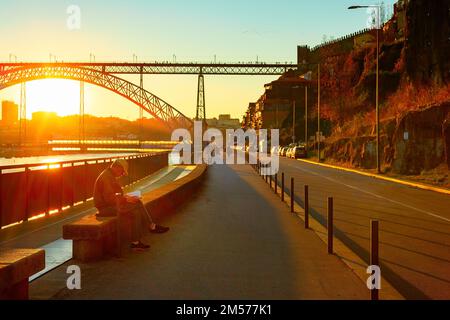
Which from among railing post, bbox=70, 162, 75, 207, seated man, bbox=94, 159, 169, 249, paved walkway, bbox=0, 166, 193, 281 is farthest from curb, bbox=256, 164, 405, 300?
railing post, bbox=70, 162, 75, 207

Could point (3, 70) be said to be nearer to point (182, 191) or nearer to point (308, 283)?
point (182, 191)

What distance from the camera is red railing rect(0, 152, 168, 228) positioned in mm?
12742

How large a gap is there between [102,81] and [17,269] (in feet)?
326

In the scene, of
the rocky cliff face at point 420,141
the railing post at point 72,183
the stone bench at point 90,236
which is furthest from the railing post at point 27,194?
the rocky cliff face at point 420,141

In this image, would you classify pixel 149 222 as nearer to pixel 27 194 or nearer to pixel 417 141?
pixel 27 194

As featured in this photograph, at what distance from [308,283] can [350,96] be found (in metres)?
67.3

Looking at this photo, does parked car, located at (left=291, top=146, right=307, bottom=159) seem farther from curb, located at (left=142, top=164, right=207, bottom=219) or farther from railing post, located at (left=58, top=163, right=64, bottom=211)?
railing post, located at (left=58, top=163, right=64, bottom=211)

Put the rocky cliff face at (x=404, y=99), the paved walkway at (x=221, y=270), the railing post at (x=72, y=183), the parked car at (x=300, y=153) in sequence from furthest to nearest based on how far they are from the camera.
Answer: the parked car at (x=300, y=153) < the rocky cliff face at (x=404, y=99) < the railing post at (x=72, y=183) < the paved walkway at (x=221, y=270)

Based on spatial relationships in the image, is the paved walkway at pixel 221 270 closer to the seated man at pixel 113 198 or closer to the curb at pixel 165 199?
the curb at pixel 165 199

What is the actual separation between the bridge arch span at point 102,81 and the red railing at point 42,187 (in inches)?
3268

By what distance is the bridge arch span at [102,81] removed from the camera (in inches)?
4040

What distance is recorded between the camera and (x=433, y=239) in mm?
11672

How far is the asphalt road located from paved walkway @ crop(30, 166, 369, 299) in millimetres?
728
